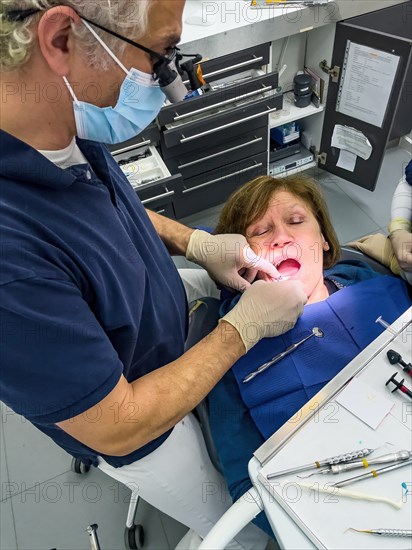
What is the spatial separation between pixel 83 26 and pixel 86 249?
0.39 meters

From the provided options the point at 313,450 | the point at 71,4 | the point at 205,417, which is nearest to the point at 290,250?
the point at 205,417

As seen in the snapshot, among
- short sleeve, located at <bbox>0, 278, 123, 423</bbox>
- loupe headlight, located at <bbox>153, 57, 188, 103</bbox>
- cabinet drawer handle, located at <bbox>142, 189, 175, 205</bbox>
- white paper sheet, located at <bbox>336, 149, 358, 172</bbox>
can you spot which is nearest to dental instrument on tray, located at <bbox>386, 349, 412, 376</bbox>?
short sleeve, located at <bbox>0, 278, 123, 423</bbox>

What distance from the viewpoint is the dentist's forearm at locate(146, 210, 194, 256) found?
5.32 feet

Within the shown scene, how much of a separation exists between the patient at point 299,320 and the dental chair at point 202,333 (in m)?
0.04

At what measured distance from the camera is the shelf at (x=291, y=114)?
2.65m

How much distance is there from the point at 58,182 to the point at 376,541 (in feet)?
2.93

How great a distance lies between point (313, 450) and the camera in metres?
0.96

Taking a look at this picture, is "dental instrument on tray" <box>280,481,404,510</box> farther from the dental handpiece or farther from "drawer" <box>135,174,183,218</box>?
"drawer" <box>135,174,183,218</box>

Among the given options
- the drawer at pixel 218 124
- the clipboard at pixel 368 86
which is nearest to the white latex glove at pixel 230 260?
the drawer at pixel 218 124

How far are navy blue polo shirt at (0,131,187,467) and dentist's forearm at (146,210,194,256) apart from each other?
0.55 meters

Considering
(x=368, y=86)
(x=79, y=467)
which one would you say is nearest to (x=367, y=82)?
(x=368, y=86)

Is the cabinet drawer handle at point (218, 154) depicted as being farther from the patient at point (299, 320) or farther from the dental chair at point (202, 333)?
the dental chair at point (202, 333)

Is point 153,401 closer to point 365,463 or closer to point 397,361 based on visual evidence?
point 365,463

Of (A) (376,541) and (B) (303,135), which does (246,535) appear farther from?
(B) (303,135)
